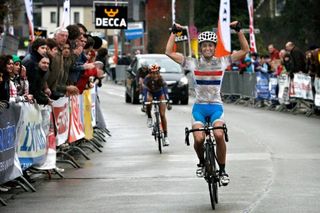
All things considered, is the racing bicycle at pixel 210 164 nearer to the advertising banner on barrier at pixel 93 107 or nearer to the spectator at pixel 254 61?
the advertising banner on barrier at pixel 93 107

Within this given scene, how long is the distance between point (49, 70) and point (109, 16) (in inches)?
762

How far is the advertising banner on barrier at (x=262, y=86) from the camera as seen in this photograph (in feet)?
110

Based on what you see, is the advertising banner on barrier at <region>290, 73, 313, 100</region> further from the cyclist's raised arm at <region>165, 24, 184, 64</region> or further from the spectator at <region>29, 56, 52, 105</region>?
the cyclist's raised arm at <region>165, 24, 184, 64</region>

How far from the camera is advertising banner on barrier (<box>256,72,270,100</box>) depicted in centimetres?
3362

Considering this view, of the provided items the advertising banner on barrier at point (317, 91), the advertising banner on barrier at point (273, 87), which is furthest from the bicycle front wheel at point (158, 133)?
the advertising banner on barrier at point (273, 87)

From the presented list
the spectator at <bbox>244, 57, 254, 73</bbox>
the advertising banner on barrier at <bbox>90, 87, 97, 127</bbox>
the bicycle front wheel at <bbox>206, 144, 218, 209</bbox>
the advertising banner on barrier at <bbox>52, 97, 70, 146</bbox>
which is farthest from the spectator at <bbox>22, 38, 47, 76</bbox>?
the spectator at <bbox>244, 57, 254, 73</bbox>

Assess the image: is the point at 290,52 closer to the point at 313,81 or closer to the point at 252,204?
the point at 313,81

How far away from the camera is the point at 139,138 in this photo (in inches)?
875

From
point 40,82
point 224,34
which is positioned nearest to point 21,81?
point 40,82

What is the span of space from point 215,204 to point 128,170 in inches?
168

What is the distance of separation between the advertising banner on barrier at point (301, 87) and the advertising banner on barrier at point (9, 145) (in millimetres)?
16662

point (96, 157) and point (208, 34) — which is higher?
point (208, 34)

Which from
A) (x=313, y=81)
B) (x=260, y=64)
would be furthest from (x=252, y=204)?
(x=260, y=64)

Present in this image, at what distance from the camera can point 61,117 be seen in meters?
16.5
